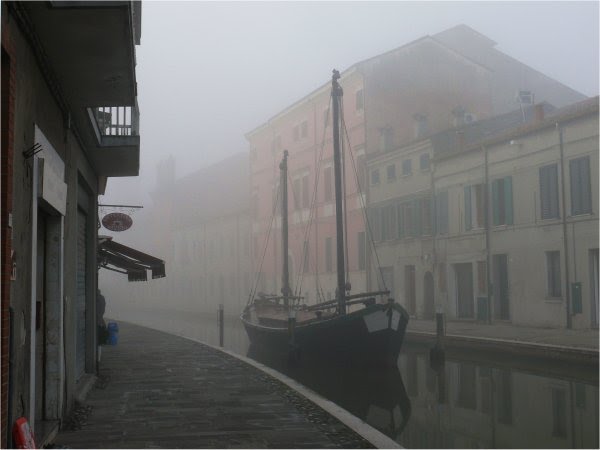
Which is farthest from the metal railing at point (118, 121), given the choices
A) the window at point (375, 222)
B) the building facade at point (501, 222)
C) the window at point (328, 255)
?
the window at point (328, 255)

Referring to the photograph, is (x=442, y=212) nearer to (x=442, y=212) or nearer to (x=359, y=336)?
(x=442, y=212)

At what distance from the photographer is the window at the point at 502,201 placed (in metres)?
26.7

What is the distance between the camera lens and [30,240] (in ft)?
Result: 20.8

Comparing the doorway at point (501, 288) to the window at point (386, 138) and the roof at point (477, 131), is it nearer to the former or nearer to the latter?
the roof at point (477, 131)

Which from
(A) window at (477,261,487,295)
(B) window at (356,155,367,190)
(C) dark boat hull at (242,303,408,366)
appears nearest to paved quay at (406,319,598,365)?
(A) window at (477,261,487,295)

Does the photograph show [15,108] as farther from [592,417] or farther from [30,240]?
[592,417]

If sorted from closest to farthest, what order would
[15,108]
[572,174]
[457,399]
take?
[15,108] < [457,399] < [572,174]

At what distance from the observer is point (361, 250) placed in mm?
36656

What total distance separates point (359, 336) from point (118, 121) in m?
8.47

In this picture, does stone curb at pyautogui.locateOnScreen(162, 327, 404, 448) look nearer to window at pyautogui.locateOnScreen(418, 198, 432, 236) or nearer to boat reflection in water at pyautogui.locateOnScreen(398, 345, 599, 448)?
boat reflection in water at pyautogui.locateOnScreen(398, 345, 599, 448)

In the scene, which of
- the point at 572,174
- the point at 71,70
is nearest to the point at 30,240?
the point at 71,70

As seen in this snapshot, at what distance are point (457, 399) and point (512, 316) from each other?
1395cm

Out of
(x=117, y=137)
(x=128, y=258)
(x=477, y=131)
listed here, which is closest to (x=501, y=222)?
(x=477, y=131)

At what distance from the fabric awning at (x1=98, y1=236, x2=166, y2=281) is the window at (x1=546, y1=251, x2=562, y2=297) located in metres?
13.1
